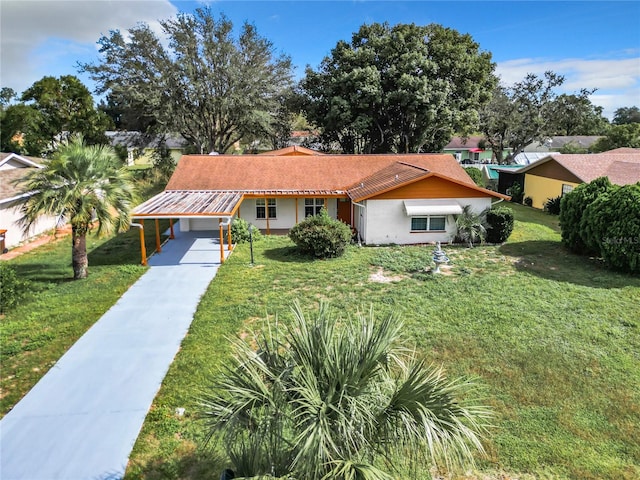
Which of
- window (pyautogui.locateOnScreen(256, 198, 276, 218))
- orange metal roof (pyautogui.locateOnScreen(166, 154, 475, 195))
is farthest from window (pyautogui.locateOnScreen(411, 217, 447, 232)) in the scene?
window (pyautogui.locateOnScreen(256, 198, 276, 218))

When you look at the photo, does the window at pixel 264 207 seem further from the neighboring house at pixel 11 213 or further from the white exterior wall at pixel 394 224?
the neighboring house at pixel 11 213

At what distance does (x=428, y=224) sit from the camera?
20.3 m

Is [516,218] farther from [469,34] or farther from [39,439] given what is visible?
[39,439]

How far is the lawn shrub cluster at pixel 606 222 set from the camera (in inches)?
596

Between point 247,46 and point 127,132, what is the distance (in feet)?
45.6

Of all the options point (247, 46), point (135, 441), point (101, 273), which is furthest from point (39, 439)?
point (247, 46)

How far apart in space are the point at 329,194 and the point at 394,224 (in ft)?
12.7

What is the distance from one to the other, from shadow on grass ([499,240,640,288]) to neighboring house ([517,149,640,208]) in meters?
7.54

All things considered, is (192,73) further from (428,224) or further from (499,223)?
(499,223)

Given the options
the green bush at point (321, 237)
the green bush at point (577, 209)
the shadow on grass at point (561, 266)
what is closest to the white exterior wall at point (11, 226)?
the green bush at point (321, 237)

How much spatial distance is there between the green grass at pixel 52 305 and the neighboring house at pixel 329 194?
8.48 feet

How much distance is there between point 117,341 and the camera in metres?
10.7

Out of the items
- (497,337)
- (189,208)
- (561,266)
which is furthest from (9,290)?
(561,266)

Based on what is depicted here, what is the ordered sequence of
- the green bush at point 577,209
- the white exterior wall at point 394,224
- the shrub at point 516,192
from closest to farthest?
the green bush at point 577,209 < the white exterior wall at point 394,224 < the shrub at point 516,192
